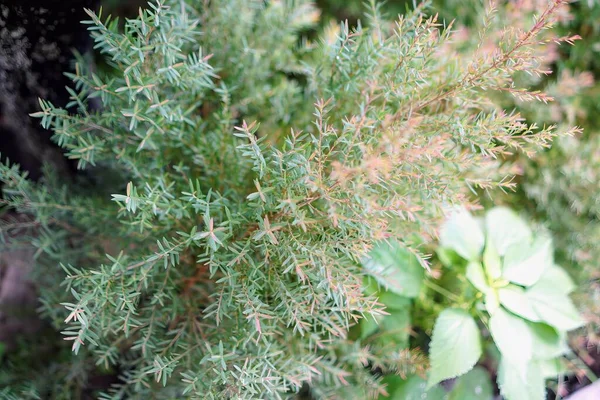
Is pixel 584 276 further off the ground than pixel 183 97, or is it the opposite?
pixel 183 97

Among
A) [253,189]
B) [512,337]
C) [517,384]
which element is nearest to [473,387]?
[517,384]

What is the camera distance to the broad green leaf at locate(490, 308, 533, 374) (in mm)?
805

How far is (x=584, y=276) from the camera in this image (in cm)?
118

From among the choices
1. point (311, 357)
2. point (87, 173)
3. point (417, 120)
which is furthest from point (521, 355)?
point (87, 173)

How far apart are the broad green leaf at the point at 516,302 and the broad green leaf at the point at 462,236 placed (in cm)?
9

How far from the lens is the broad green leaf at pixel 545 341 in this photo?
0.90m

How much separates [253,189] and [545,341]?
0.63 meters

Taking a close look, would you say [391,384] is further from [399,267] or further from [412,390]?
[399,267]

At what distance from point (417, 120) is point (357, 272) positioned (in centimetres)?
30

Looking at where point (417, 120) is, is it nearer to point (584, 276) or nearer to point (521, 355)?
point (521, 355)

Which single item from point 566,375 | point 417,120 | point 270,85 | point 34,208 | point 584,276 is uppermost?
point 417,120

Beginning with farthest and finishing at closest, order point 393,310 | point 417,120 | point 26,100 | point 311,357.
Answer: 1. point 26,100
2. point 393,310
3. point 311,357
4. point 417,120

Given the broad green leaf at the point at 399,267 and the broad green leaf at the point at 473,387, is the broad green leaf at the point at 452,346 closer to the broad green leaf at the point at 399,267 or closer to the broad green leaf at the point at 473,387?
the broad green leaf at the point at 399,267

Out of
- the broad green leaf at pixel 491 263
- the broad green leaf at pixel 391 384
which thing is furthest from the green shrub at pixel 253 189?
the broad green leaf at pixel 491 263
